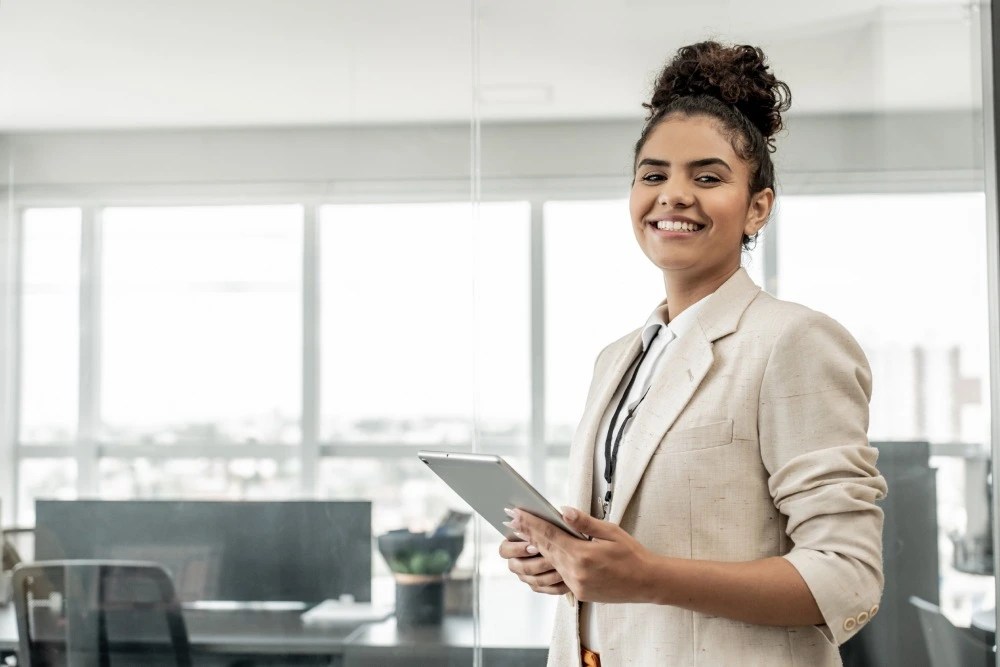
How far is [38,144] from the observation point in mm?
2434

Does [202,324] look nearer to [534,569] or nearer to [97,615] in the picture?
[97,615]

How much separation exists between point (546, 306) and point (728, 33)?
2.28 ft

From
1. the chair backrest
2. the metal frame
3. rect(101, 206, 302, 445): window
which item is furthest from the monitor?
the metal frame

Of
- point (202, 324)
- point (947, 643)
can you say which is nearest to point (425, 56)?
point (202, 324)

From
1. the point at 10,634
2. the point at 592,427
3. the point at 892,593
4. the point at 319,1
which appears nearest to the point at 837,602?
the point at 592,427

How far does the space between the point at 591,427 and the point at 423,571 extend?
3.35 ft

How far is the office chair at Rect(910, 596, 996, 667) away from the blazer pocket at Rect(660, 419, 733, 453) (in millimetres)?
1215

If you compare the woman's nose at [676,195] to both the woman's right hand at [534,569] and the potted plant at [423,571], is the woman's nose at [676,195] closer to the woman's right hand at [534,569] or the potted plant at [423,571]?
the woman's right hand at [534,569]

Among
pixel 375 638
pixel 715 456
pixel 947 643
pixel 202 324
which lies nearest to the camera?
pixel 715 456

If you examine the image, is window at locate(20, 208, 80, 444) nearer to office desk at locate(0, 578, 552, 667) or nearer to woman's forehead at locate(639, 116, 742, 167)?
office desk at locate(0, 578, 552, 667)

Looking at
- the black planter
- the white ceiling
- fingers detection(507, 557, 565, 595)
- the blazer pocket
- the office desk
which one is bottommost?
the office desk

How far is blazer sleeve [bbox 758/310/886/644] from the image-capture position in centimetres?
110

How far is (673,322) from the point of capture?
4.36ft

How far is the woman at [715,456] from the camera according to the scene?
111cm
